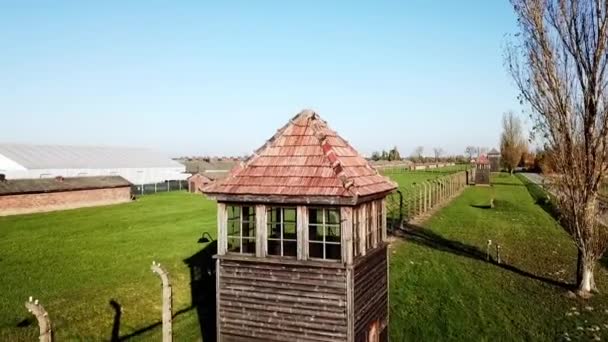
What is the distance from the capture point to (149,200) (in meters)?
50.1

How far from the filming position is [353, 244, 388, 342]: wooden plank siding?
36.5 feet

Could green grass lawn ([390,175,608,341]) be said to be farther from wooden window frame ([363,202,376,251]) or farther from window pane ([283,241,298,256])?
window pane ([283,241,298,256])

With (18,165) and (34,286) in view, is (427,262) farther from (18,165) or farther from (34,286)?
(18,165)

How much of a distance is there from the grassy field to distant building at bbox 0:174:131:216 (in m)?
4.85

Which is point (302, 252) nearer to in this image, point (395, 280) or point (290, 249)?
point (290, 249)

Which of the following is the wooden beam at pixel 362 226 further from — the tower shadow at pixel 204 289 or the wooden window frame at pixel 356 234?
the tower shadow at pixel 204 289

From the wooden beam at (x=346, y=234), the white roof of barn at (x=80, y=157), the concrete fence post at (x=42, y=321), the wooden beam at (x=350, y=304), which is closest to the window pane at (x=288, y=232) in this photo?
the wooden beam at (x=346, y=234)

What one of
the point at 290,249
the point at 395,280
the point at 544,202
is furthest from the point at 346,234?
the point at 544,202

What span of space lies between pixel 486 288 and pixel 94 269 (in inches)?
589

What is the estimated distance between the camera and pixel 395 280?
62.7 ft

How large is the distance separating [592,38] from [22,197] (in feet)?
126

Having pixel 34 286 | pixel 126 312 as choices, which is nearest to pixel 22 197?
pixel 34 286

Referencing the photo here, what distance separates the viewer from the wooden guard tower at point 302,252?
10719 mm

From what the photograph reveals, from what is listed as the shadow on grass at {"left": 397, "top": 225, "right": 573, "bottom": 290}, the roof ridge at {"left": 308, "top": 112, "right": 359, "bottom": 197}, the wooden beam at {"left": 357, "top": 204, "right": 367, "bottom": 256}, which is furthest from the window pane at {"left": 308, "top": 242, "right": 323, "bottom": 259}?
the shadow on grass at {"left": 397, "top": 225, "right": 573, "bottom": 290}
